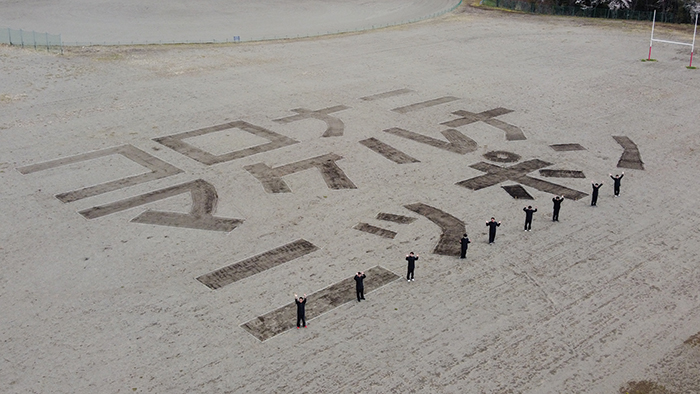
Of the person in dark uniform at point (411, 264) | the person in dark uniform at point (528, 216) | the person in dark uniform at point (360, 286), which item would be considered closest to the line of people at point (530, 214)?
the person in dark uniform at point (528, 216)

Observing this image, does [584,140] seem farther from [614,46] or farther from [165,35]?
[165,35]

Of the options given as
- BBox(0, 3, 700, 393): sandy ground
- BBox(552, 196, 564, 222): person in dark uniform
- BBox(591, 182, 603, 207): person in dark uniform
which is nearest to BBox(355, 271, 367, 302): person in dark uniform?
BBox(0, 3, 700, 393): sandy ground

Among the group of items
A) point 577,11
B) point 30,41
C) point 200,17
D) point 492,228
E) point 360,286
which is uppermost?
point 577,11

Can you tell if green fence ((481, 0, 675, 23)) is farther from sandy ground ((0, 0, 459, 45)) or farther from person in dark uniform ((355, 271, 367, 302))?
person in dark uniform ((355, 271, 367, 302))

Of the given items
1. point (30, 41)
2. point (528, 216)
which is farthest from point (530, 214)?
point (30, 41)

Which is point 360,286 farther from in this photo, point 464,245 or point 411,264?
point 464,245
